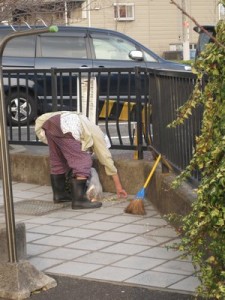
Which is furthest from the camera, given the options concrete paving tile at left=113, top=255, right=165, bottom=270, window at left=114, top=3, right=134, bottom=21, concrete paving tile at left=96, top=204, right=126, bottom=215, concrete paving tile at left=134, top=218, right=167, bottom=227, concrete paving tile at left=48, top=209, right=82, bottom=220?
window at left=114, top=3, right=134, bottom=21

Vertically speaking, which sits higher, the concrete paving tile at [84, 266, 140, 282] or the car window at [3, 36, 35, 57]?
the car window at [3, 36, 35, 57]

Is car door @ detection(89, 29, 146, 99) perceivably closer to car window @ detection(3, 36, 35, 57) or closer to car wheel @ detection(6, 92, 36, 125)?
car window @ detection(3, 36, 35, 57)

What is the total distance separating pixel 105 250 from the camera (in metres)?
7.00

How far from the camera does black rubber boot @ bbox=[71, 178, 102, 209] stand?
860 centimetres

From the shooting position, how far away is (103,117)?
9.98 metres

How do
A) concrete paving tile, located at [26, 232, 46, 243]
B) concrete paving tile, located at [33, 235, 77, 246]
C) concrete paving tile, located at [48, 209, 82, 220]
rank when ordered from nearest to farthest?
concrete paving tile, located at [33, 235, 77, 246], concrete paving tile, located at [26, 232, 46, 243], concrete paving tile, located at [48, 209, 82, 220]

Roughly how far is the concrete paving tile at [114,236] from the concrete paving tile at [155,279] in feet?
3.65

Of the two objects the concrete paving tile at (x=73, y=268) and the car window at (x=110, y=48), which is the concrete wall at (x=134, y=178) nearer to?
the concrete paving tile at (x=73, y=268)

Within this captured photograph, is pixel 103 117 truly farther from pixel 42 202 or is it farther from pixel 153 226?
pixel 153 226

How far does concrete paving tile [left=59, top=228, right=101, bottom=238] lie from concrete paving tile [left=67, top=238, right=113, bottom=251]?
8.6 inches

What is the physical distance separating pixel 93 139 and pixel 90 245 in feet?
6.00

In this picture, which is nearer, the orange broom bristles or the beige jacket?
the orange broom bristles

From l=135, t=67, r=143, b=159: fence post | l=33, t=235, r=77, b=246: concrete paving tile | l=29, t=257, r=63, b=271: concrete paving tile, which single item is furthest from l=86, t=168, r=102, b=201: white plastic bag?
l=29, t=257, r=63, b=271: concrete paving tile

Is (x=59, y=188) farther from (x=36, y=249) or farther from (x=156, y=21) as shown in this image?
(x=156, y=21)
